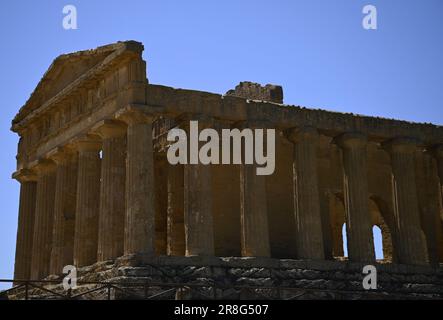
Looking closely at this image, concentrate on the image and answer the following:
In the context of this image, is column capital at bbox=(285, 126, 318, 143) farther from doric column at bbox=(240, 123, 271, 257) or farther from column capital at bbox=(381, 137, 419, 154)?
column capital at bbox=(381, 137, 419, 154)

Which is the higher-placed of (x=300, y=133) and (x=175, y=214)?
(x=300, y=133)

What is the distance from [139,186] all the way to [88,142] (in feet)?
13.4

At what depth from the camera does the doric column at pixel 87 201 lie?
28719 millimetres

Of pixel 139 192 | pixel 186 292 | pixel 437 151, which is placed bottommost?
pixel 186 292

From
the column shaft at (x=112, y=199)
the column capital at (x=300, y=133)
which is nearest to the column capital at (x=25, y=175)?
the column shaft at (x=112, y=199)

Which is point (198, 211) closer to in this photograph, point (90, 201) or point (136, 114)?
point (136, 114)

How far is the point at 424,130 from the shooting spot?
1304 inches

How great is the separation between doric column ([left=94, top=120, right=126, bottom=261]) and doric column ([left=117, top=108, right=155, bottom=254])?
41.5 inches

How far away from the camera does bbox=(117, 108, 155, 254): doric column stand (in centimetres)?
2594

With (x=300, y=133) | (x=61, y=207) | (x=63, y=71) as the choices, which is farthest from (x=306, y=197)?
→ (x=63, y=71)

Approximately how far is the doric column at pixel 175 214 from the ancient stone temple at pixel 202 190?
2.1 inches

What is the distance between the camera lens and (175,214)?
31.2m
